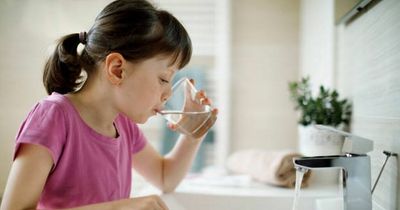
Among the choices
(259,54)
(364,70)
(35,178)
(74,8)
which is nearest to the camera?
(35,178)

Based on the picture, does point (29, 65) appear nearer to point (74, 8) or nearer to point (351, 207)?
point (74, 8)

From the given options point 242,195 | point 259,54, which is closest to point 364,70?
point 242,195

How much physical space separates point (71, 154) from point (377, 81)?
665 mm

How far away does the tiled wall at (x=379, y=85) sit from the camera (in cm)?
69

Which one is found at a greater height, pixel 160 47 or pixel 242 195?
pixel 160 47

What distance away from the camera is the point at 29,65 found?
2.96ft

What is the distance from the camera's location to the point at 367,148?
2.28 feet

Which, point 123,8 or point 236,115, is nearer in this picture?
point 123,8

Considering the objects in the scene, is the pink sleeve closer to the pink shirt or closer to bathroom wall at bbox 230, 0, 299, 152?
the pink shirt

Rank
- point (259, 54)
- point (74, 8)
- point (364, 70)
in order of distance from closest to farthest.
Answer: point (364, 70) < point (74, 8) < point (259, 54)

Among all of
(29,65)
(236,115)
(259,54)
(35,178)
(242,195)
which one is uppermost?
(259,54)

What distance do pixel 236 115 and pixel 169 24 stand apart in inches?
32.9

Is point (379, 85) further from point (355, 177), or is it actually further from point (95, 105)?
point (95, 105)

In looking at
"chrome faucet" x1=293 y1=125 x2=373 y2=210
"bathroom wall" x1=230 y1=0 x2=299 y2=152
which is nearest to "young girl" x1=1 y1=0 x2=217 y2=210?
"chrome faucet" x1=293 y1=125 x2=373 y2=210
